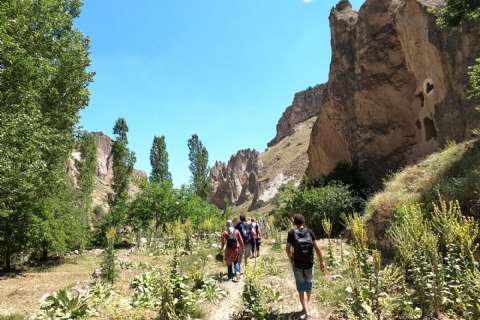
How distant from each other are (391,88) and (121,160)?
2815 centimetres

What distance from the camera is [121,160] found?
1596 inches

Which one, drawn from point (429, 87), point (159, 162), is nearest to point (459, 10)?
point (429, 87)

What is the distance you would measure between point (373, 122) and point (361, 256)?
21367mm

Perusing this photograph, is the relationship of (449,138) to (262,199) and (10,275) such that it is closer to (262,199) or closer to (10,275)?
(10,275)

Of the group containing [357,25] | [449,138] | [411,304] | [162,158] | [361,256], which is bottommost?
[411,304]

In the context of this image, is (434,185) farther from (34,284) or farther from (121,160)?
(121,160)

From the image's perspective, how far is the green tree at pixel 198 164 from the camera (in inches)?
2189

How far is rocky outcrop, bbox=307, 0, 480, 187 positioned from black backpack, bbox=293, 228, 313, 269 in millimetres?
13305

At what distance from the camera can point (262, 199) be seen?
88438 mm

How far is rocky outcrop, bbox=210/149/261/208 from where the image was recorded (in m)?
103

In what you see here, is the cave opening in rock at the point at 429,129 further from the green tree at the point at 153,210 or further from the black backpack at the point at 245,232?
the green tree at the point at 153,210

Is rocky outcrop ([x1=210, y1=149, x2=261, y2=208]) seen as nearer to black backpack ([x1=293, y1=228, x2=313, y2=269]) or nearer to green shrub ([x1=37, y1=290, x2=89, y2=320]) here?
green shrub ([x1=37, y1=290, x2=89, y2=320])

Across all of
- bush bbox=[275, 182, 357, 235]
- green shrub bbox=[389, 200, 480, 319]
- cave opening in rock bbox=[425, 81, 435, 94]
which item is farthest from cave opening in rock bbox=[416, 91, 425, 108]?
green shrub bbox=[389, 200, 480, 319]

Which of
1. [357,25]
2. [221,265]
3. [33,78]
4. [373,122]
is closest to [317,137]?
[373,122]
